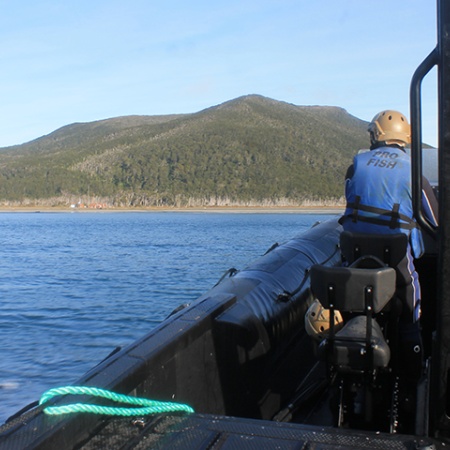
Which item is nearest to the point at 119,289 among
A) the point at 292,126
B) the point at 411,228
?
the point at 411,228

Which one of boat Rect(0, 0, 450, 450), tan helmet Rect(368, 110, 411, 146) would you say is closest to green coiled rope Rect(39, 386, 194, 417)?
boat Rect(0, 0, 450, 450)

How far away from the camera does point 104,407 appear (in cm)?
225

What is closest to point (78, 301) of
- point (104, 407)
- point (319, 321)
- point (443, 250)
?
point (319, 321)

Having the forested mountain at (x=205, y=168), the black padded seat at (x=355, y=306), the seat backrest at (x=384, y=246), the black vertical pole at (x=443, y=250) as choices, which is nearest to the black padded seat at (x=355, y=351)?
the black padded seat at (x=355, y=306)

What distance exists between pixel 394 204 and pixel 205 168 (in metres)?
127

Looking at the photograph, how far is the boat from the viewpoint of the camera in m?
2.00

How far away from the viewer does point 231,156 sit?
431 feet

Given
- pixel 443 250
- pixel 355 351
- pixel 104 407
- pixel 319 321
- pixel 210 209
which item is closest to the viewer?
pixel 443 250

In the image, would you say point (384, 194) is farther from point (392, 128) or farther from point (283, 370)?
point (283, 370)

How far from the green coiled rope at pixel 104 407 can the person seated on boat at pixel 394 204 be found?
1.40 m

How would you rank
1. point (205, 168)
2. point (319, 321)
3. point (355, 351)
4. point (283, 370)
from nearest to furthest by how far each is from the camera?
point (355, 351), point (319, 321), point (283, 370), point (205, 168)

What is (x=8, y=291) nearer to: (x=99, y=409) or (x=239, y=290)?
(x=239, y=290)

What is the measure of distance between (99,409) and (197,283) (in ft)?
53.5

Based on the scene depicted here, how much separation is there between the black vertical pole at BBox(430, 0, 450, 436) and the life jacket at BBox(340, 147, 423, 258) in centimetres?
147
